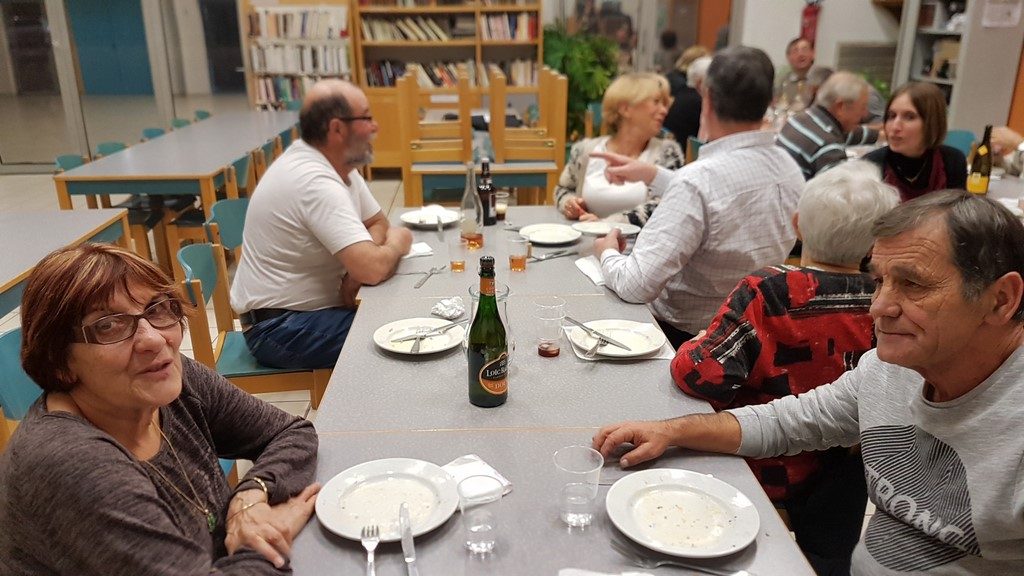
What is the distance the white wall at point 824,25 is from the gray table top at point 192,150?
16.2 ft

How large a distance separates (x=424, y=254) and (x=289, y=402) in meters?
1.08

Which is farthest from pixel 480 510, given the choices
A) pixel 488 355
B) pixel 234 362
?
pixel 234 362

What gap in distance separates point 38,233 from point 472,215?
1.97 metres

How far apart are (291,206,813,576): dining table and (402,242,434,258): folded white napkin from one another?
378mm

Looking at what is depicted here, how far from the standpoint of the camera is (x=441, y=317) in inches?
87.4

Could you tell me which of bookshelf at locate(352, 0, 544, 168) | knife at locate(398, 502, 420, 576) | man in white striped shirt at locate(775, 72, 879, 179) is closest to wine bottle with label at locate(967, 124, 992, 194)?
man in white striped shirt at locate(775, 72, 879, 179)

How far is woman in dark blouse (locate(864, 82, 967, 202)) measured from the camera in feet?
11.3

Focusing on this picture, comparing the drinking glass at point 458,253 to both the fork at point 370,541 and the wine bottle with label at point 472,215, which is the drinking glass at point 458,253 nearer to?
the wine bottle with label at point 472,215

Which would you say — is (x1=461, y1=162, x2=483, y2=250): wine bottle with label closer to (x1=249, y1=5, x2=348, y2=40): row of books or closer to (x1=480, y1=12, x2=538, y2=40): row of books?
(x1=480, y1=12, x2=538, y2=40): row of books

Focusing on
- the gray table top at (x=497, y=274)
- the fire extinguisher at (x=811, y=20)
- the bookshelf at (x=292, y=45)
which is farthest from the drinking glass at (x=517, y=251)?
the fire extinguisher at (x=811, y=20)

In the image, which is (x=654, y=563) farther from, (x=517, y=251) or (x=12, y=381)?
(x=517, y=251)

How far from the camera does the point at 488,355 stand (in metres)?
1.68

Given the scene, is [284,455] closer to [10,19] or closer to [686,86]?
[686,86]

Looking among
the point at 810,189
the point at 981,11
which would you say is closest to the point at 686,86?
the point at 981,11
